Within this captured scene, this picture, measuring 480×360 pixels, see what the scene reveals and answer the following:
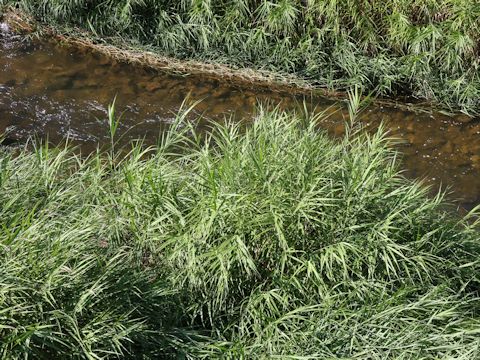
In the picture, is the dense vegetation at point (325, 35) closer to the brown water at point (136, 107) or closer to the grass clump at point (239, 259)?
the brown water at point (136, 107)

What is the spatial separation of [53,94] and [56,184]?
122 inches

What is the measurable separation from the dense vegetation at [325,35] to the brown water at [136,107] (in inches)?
15.5

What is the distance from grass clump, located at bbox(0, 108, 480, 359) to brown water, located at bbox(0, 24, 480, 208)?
216cm

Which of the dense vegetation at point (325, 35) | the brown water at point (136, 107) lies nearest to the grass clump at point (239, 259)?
the brown water at point (136, 107)

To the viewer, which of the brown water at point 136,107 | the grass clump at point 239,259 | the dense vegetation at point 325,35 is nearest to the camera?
the grass clump at point 239,259

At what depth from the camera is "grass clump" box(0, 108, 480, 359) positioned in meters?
3.25

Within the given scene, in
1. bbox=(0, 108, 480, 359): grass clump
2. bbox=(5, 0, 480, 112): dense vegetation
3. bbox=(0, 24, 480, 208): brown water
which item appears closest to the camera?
bbox=(0, 108, 480, 359): grass clump

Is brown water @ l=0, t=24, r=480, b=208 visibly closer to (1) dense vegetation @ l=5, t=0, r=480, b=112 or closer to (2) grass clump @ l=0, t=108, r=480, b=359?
(1) dense vegetation @ l=5, t=0, r=480, b=112

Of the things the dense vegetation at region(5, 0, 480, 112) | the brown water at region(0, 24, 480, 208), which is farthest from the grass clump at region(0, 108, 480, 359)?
the dense vegetation at region(5, 0, 480, 112)

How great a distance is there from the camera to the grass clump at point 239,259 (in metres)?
3.25

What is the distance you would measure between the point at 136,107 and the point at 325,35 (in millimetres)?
2446

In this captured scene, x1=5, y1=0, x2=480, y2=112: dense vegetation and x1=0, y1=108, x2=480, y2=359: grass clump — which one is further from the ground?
x1=0, y1=108, x2=480, y2=359: grass clump

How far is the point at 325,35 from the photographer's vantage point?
7.94m

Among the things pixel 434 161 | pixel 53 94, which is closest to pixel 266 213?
pixel 434 161
